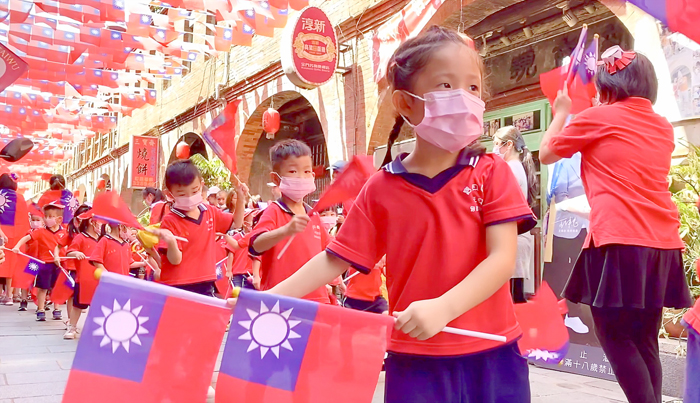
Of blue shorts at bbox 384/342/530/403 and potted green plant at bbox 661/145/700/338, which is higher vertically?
potted green plant at bbox 661/145/700/338

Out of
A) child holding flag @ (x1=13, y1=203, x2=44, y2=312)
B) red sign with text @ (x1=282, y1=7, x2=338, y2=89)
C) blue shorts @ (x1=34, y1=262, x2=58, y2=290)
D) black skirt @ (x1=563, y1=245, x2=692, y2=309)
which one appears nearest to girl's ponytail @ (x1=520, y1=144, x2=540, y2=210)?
black skirt @ (x1=563, y1=245, x2=692, y2=309)

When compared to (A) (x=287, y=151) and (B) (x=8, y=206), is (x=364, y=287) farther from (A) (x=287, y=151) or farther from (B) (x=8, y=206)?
(B) (x=8, y=206)

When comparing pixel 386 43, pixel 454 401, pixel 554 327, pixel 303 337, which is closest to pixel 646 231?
pixel 454 401

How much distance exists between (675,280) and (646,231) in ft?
0.77

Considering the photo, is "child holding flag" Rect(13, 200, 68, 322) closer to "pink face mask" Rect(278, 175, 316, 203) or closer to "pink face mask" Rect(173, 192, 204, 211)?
"pink face mask" Rect(173, 192, 204, 211)

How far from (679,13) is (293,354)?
4.90 ft

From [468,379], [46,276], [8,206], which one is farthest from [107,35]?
[468,379]

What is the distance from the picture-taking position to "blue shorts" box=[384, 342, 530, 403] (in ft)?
5.26

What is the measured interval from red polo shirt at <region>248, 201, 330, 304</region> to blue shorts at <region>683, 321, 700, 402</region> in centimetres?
182

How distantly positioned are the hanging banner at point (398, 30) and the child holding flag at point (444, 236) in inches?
204

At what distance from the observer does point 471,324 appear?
1627 mm

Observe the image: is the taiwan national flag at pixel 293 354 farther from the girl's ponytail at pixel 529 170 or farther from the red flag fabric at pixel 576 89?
the girl's ponytail at pixel 529 170

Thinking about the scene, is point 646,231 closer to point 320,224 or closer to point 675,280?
point 675,280

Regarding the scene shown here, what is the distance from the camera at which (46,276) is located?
8.65m
